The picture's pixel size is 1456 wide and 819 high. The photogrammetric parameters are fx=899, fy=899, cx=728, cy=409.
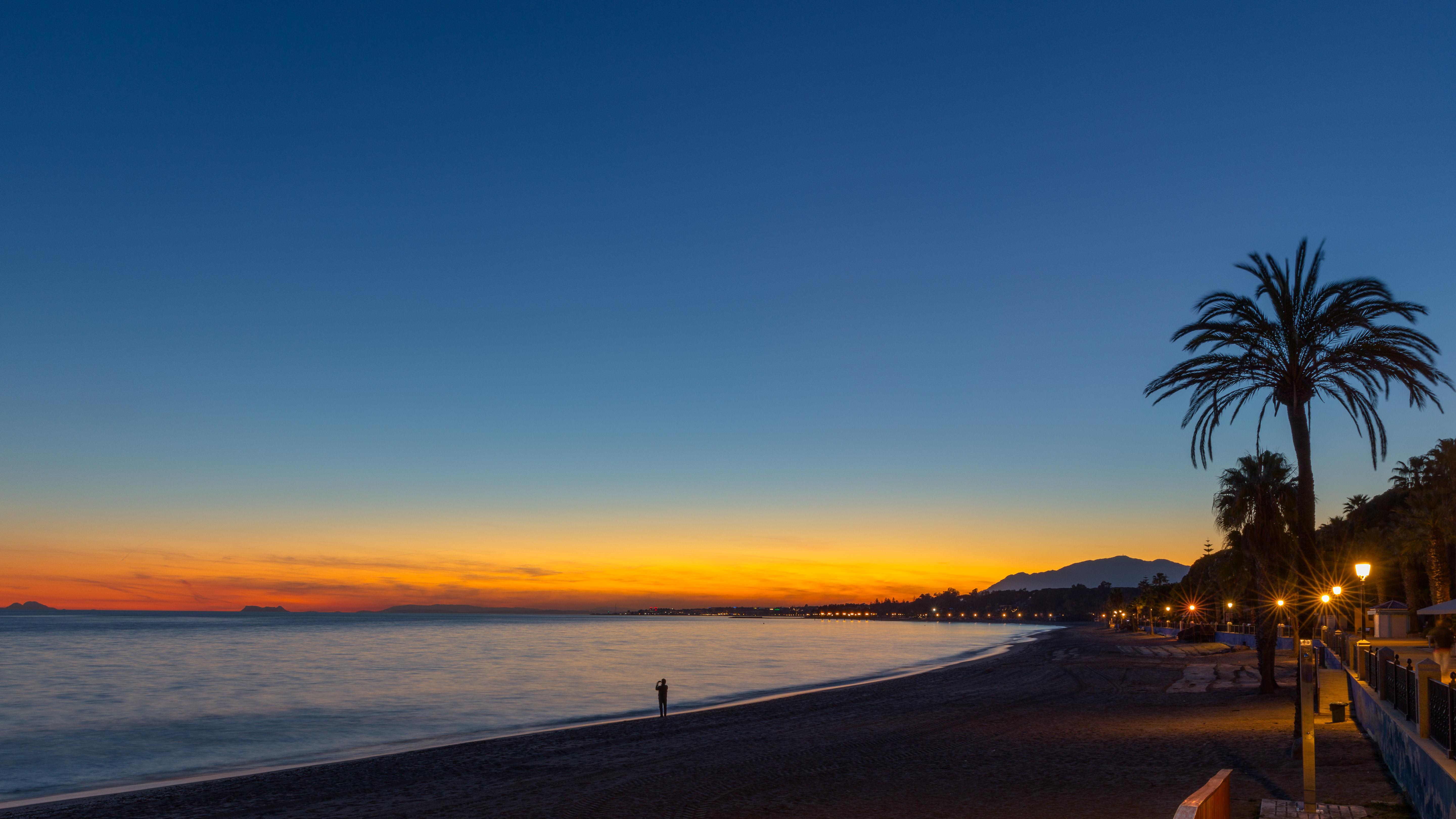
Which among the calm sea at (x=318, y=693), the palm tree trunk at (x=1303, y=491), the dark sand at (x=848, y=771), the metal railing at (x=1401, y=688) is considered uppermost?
the palm tree trunk at (x=1303, y=491)

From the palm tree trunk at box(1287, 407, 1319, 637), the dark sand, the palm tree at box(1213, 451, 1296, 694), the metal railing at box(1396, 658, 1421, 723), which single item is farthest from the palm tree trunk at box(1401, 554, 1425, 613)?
the metal railing at box(1396, 658, 1421, 723)

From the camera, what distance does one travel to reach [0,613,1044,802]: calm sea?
29312 millimetres

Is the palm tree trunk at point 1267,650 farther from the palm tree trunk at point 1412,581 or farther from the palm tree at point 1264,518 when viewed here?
the palm tree trunk at point 1412,581

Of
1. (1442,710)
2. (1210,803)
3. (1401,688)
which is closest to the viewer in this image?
(1210,803)

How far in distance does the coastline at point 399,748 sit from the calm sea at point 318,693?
294 millimetres

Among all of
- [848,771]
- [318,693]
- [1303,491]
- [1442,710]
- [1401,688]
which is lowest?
[318,693]

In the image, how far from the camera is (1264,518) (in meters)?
37.0

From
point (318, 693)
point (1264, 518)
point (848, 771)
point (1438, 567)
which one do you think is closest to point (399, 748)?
point (848, 771)

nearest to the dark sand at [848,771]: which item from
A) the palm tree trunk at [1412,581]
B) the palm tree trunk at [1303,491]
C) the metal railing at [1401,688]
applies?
the metal railing at [1401,688]

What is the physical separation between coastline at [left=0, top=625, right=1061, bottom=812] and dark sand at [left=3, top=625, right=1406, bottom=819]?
0.96 m

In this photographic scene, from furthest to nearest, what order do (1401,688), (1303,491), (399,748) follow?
(399,748), (1303,491), (1401,688)

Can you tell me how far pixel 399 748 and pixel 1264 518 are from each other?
34184 millimetres

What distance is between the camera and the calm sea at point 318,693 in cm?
2931

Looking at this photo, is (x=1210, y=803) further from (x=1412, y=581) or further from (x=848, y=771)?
(x=1412, y=581)
